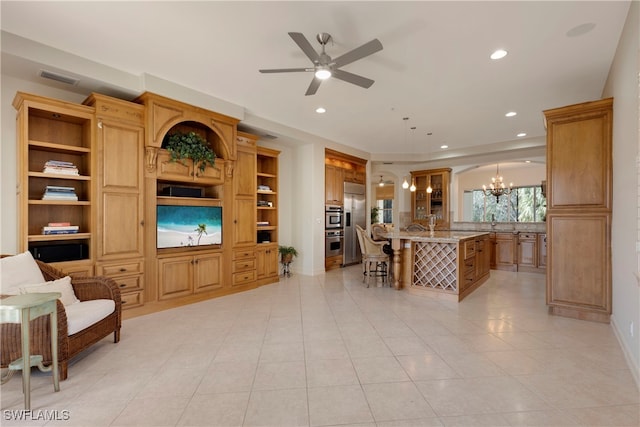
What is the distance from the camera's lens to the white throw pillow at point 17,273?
2.42 meters

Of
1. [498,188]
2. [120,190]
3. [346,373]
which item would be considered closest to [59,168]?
[120,190]

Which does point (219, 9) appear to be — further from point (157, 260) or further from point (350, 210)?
point (350, 210)

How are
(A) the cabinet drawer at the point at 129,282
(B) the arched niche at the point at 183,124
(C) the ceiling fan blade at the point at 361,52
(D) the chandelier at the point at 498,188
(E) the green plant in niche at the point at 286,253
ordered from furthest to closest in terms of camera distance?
(D) the chandelier at the point at 498,188
(E) the green plant in niche at the point at 286,253
(B) the arched niche at the point at 183,124
(A) the cabinet drawer at the point at 129,282
(C) the ceiling fan blade at the point at 361,52

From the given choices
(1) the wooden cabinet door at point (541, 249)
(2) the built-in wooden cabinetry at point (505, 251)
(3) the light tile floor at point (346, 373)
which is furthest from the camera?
(2) the built-in wooden cabinetry at point (505, 251)

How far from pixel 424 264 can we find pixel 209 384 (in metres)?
3.62

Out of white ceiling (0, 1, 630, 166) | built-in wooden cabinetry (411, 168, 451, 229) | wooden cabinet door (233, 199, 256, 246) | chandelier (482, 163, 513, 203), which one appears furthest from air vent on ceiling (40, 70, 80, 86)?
chandelier (482, 163, 513, 203)

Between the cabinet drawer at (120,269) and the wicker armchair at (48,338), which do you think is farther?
the cabinet drawer at (120,269)

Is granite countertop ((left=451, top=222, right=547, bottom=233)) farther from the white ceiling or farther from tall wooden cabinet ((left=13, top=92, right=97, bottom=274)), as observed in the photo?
tall wooden cabinet ((left=13, top=92, right=97, bottom=274))

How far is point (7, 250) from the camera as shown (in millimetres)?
3154

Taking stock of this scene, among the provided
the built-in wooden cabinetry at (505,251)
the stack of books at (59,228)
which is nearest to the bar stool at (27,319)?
the stack of books at (59,228)

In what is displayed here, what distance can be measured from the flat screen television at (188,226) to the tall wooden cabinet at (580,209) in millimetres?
4590

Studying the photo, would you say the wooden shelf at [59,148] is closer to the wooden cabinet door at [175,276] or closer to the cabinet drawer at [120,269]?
the cabinet drawer at [120,269]

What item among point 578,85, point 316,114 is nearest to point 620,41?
point 578,85

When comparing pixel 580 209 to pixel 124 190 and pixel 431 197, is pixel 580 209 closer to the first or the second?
pixel 431 197
